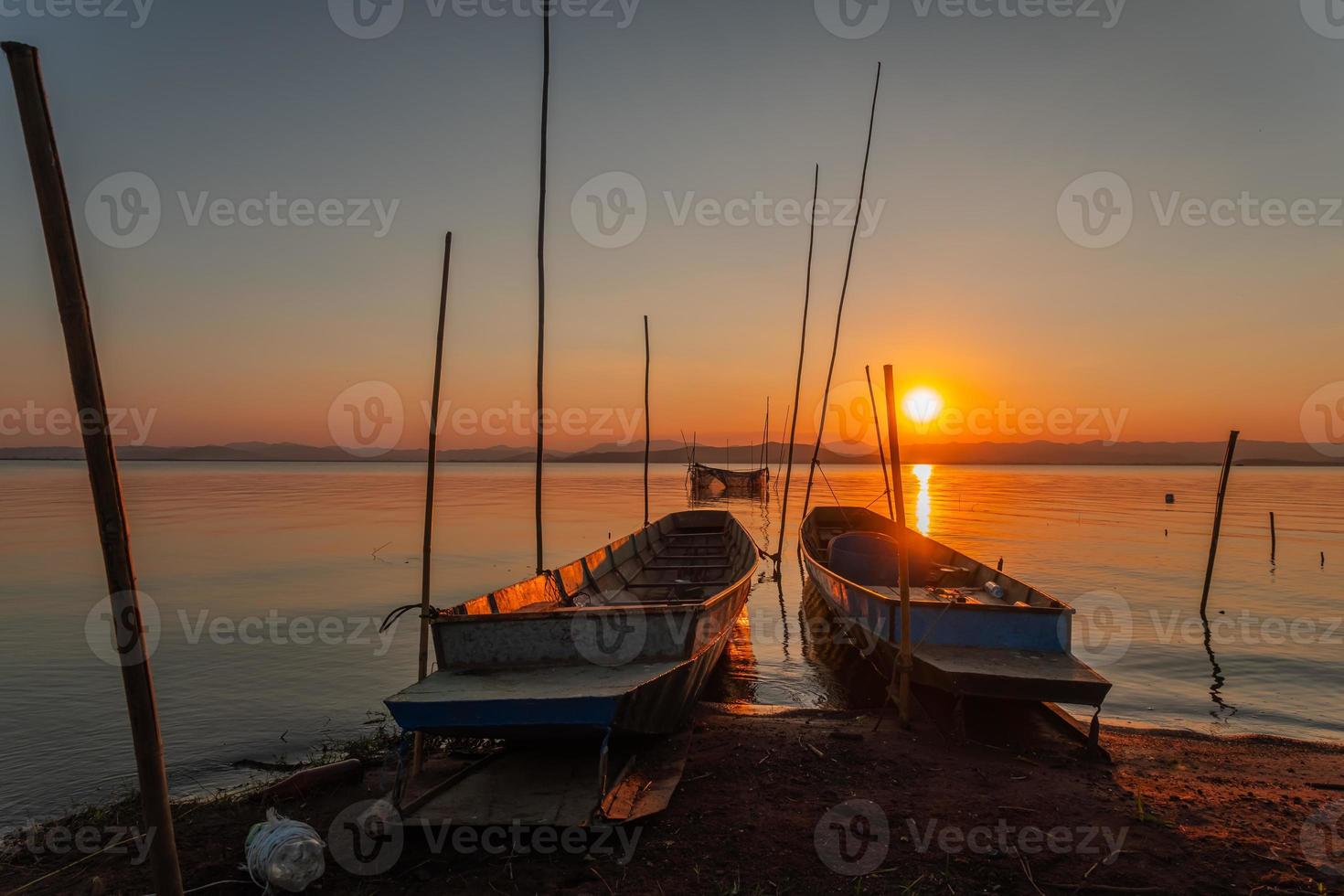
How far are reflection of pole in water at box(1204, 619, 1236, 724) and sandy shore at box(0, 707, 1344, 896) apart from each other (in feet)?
9.84

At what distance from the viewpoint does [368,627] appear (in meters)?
15.2

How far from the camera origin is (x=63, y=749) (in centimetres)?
881

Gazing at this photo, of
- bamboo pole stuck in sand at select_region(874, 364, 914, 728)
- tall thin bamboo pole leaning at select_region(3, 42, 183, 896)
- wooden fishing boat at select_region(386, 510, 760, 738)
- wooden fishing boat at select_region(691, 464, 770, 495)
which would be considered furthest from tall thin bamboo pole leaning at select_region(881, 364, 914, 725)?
wooden fishing boat at select_region(691, 464, 770, 495)

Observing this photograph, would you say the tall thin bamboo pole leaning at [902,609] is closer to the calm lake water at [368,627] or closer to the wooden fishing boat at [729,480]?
the calm lake water at [368,627]

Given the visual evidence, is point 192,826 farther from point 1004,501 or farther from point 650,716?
point 1004,501

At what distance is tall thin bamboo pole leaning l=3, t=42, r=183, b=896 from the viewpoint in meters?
3.37

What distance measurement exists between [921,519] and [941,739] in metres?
37.1

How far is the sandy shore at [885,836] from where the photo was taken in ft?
16.2

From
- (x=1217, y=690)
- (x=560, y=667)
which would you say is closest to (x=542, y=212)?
(x=560, y=667)

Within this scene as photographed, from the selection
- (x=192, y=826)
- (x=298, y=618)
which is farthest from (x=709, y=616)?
(x=298, y=618)

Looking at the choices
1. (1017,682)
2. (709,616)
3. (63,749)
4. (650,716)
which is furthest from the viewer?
(63,749)

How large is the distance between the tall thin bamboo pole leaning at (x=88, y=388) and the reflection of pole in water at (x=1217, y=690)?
12.1 m

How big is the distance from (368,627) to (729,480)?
171ft

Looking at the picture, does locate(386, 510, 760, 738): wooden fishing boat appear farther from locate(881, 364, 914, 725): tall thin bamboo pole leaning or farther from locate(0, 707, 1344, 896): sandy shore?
locate(881, 364, 914, 725): tall thin bamboo pole leaning
